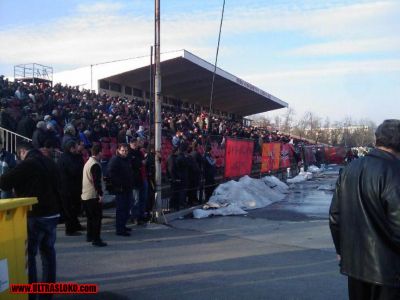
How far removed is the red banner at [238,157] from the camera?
610 inches

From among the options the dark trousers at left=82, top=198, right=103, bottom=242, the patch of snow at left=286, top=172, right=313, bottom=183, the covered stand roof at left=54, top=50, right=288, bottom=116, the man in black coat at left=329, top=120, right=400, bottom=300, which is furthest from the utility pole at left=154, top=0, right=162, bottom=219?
the covered stand roof at left=54, top=50, right=288, bottom=116

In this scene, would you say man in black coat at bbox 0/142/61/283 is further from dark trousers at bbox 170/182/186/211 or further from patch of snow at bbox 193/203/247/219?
dark trousers at bbox 170/182/186/211

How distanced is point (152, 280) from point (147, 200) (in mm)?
4896

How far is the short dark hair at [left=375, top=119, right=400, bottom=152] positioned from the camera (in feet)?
11.5

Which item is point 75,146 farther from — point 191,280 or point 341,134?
point 341,134

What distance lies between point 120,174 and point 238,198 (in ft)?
17.7

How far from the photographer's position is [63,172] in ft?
31.3

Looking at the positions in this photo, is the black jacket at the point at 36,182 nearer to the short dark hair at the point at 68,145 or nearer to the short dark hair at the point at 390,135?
the short dark hair at the point at 390,135

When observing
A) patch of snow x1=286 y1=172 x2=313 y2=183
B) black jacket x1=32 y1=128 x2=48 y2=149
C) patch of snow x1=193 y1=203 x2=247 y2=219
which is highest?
black jacket x1=32 y1=128 x2=48 y2=149

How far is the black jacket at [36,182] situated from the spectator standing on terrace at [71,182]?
3982 millimetres

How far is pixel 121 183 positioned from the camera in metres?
9.34

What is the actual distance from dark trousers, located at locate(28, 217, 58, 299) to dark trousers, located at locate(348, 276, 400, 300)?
3.33 meters

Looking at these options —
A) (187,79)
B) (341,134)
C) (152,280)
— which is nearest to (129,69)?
(187,79)

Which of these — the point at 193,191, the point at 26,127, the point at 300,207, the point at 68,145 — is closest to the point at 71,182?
the point at 68,145
